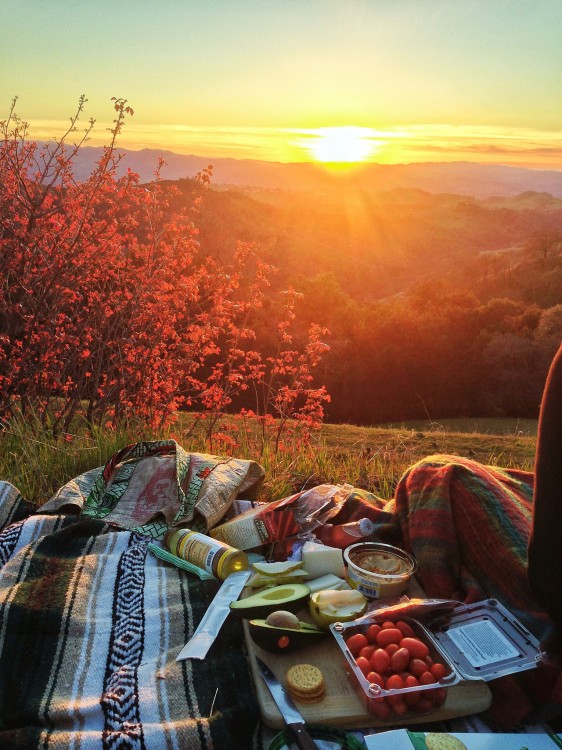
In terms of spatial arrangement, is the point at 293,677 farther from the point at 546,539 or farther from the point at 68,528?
the point at 68,528

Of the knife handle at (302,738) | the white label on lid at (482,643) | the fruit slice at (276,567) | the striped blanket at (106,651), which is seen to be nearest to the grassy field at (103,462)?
the striped blanket at (106,651)

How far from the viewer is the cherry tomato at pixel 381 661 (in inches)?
76.1

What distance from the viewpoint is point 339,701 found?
6.26 ft

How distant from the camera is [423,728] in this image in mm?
1928

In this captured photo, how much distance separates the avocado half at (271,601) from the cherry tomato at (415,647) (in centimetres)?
41

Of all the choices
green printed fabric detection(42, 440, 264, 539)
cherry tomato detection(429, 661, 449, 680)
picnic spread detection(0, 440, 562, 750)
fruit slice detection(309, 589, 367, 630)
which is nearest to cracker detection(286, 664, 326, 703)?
picnic spread detection(0, 440, 562, 750)

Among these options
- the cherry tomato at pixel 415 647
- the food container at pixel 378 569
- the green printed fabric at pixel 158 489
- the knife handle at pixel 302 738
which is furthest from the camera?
the green printed fabric at pixel 158 489

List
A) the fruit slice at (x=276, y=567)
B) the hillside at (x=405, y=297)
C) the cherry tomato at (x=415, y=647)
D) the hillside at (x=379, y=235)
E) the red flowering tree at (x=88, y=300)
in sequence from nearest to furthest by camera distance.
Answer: the cherry tomato at (x=415, y=647)
the fruit slice at (x=276, y=567)
the red flowering tree at (x=88, y=300)
the hillside at (x=405, y=297)
the hillside at (x=379, y=235)

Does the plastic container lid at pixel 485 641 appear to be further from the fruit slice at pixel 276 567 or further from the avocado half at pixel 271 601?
the fruit slice at pixel 276 567

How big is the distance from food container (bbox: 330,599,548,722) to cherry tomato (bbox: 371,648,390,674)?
18mm

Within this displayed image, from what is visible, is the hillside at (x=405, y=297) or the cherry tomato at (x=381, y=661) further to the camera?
the hillside at (x=405, y=297)

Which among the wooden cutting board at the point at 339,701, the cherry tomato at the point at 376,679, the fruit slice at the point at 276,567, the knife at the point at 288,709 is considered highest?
the cherry tomato at the point at 376,679

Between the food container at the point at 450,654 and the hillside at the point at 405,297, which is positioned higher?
the food container at the point at 450,654

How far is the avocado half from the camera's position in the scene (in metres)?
2.21
